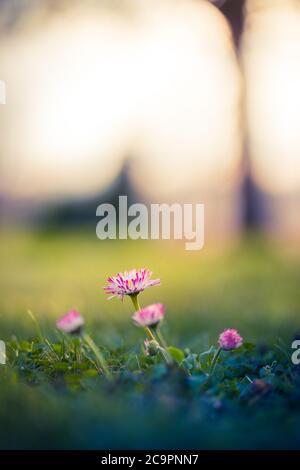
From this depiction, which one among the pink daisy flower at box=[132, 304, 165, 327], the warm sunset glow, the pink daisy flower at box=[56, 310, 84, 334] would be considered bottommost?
the pink daisy flower at box=[56, 310, 84, 334]

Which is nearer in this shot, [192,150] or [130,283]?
[130,283]

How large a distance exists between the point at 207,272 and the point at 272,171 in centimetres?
169

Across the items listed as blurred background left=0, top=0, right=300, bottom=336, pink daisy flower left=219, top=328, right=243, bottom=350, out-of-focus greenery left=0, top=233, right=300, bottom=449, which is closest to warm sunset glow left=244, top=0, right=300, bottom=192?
blurred background left=0, top=0, right=300, bottom=336

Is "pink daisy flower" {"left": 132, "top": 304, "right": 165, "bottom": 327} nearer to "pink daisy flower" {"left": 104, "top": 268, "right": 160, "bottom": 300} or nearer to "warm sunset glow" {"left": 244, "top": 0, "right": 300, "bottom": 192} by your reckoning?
"pink daisy flower" {"left": 104, "top": 268, "right": 160, "bottom": 300}

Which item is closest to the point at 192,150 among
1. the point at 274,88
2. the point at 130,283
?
the point at 274,88

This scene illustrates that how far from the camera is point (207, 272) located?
266 inches

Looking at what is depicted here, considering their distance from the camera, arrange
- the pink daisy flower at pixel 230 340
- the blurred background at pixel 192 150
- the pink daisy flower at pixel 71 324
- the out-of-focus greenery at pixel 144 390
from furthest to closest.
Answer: the blurred background at pixel 192 150 < the pink daisy flower at pixel 230 340 < the pink daisy flower at pixel 71 324 < the out-of-focus greenery at pixel 144 390

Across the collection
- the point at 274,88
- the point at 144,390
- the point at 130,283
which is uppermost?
the point at 274,88

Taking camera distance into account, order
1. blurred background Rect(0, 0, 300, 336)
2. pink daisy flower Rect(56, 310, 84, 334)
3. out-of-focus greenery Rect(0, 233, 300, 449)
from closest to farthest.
→ out-of-focus greenery Rect(0, 233, 300, 449), pink daisy flower Rect(56, 310, 84, 334), blurred background Rect(0, 0, 300, 336)

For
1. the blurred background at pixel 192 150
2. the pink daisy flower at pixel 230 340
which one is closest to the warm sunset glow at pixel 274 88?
the blurred background at pixel 192 150

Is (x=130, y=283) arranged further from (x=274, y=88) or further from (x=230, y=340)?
(x=274, y=88)

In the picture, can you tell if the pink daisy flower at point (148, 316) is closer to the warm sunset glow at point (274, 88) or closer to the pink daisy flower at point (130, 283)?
the pink daisy flower at point (130, 283)

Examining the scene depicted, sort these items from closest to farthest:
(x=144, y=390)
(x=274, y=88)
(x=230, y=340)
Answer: (x=144, y=390) → (x=230, y=340) → (x=274, y=88)

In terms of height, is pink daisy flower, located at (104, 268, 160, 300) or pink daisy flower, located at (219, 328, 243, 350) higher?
pink daisy flower, located at (104, 268, 160, 300)
